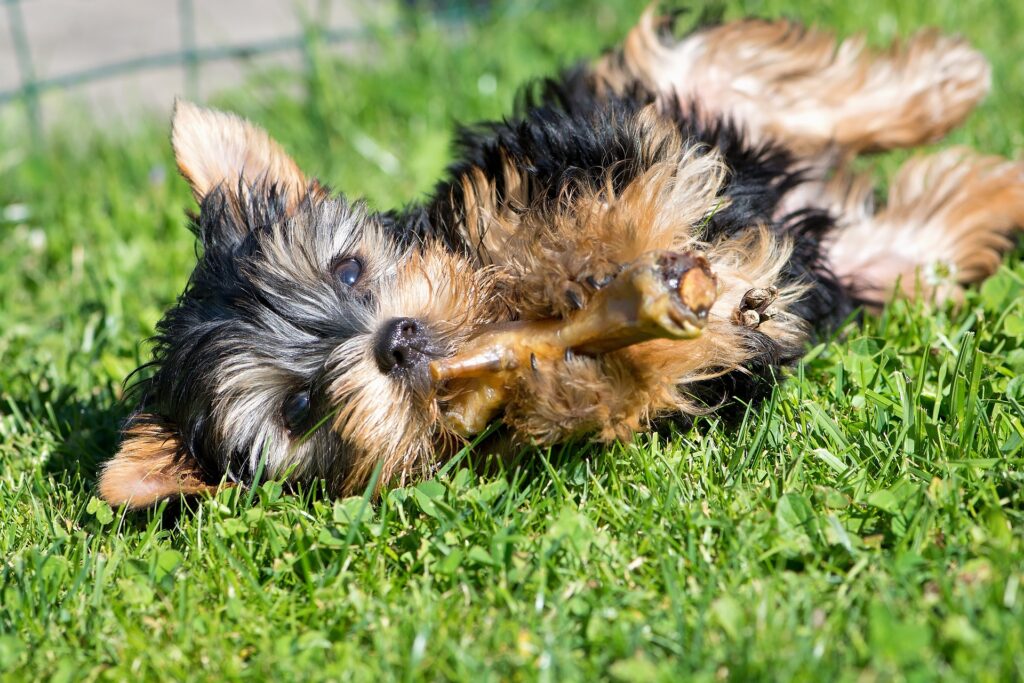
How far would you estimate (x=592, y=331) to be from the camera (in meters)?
2.40

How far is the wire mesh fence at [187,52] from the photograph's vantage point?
5918mm

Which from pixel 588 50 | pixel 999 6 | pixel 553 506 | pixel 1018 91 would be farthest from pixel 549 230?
pixel 999 6

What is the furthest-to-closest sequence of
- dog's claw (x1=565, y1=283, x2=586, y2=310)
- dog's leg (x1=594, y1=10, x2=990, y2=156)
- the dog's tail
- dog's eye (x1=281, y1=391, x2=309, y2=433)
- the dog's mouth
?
1. dog's leg (x1=594, y1=10, x2=990, y2=156)
2. the dog's tail
3. dog's eye (x1=281, y1=391, x2=309, y2=433)
4. dog's claw (x1=565, y1=283, x2=586, y2=310)
5. the dog's mouth

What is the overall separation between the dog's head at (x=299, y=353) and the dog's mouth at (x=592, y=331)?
0.07 meters

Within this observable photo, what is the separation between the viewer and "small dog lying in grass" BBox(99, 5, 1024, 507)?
8.16 feet

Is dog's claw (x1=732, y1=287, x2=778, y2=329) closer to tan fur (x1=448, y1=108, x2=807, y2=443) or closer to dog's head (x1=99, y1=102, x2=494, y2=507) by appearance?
tan fur (x1=448, y1=108, x2=807, y2=443)

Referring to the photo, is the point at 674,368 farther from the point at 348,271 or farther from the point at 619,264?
the point at 348,271

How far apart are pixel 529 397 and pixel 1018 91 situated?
10.8ft

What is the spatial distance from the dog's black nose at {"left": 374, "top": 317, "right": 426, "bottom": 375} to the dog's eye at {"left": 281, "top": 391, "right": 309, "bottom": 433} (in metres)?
0.29

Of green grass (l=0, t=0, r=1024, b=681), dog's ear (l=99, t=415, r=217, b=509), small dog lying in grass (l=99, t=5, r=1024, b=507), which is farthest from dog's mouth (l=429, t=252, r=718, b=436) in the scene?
dog's ear (l=99, t=415, r=217, b=509)

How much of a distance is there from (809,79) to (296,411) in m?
2.39

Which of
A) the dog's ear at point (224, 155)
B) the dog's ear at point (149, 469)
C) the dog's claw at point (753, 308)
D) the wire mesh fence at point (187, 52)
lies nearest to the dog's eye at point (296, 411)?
the dog's ear at point (149, 469)

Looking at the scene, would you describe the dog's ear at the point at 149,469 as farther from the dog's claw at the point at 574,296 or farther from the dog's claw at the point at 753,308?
the dog's claw at the point at 753,308

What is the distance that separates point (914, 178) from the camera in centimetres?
380
